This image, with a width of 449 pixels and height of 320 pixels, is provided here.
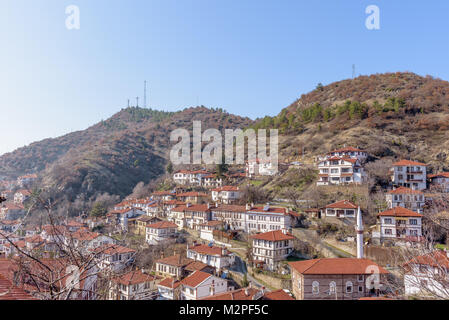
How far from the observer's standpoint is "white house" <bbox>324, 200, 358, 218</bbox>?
2302cm

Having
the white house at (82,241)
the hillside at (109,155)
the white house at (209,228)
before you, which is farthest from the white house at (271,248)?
the hillside at (109,155)

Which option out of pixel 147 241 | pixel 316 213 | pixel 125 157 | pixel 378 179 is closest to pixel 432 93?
pixel 378 179

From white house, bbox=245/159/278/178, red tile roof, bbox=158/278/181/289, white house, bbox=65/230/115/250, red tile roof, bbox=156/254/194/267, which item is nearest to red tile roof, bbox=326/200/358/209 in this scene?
red tile roof, bbox=156/254/194/267

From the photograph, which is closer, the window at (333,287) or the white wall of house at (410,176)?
the window at (333,287)

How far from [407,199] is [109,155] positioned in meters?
61.2

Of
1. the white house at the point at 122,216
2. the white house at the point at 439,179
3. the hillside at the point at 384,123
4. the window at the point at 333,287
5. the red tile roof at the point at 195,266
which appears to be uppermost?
the hillside at the point at 384,123

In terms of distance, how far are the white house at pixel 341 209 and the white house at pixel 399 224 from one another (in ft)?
8.58

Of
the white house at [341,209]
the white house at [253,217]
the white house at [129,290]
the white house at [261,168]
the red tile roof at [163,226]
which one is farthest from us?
the white house at [261,168]

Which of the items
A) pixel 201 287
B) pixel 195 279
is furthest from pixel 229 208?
pixel 201 287

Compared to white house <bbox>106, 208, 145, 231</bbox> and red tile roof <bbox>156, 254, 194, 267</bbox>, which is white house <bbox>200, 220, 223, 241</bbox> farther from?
white house <bbox>106, 208, 145, 231</bbox>

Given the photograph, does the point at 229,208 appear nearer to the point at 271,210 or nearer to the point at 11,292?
the point at 271,210

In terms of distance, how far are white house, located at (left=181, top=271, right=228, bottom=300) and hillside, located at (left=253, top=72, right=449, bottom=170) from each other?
2522 centimetres

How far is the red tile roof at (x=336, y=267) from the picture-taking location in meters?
15.4

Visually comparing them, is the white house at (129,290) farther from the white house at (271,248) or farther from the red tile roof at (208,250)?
the white house at (271,248)
